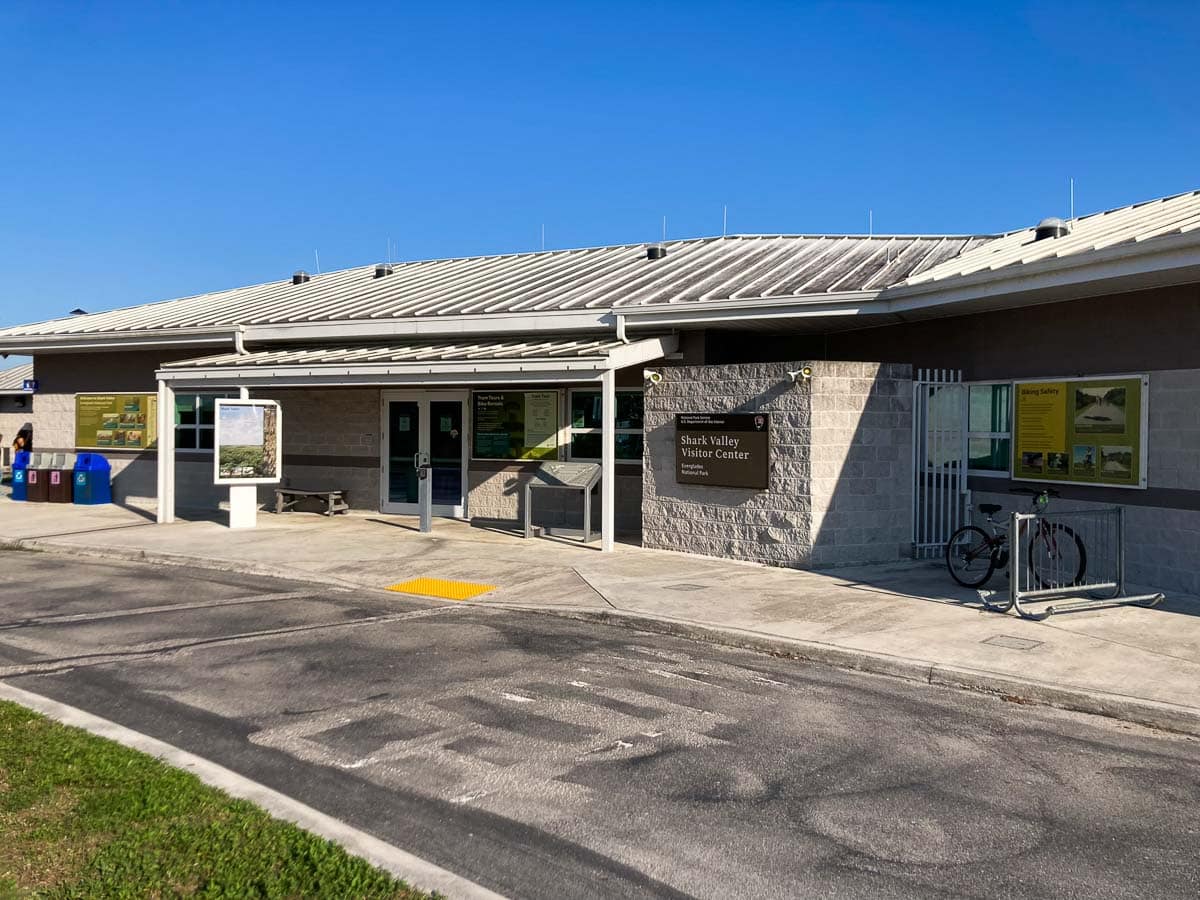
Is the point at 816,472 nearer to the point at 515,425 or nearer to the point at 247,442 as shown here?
the point at 515,425

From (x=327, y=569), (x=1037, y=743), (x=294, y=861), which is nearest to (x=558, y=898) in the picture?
(x=294, y=861)

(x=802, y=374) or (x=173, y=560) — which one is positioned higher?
(x=802, y=374)

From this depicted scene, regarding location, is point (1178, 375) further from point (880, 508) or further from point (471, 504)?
point (471, 504)

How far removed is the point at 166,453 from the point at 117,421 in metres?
4.85

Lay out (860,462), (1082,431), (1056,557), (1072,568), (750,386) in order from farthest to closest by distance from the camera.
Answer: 1. (750,386)
2. (860,462)
3. (1082,431)
4. (1072,568)
5. (1056,557)

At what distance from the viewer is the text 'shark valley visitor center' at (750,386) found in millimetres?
11008

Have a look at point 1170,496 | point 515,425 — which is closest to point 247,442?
point 515,425

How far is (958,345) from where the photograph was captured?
44.2 ft

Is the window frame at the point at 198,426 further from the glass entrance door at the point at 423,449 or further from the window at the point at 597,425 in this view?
the window at the point at 597,425

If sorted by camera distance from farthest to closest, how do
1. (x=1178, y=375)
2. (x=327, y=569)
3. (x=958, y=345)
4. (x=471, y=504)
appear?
1. (x=471, y=504)
2. (x=958, y=345)
3. (x=327, y=569)
4. (x=1178, y=375)

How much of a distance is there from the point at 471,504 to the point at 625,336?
4861 mm

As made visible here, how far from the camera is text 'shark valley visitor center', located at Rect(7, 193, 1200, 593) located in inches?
433

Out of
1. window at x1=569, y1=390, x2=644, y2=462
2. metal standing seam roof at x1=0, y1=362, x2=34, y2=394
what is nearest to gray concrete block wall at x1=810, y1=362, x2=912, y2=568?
window at x1=569, y1=390, x2=644, y2=462

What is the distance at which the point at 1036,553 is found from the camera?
11.2 m
